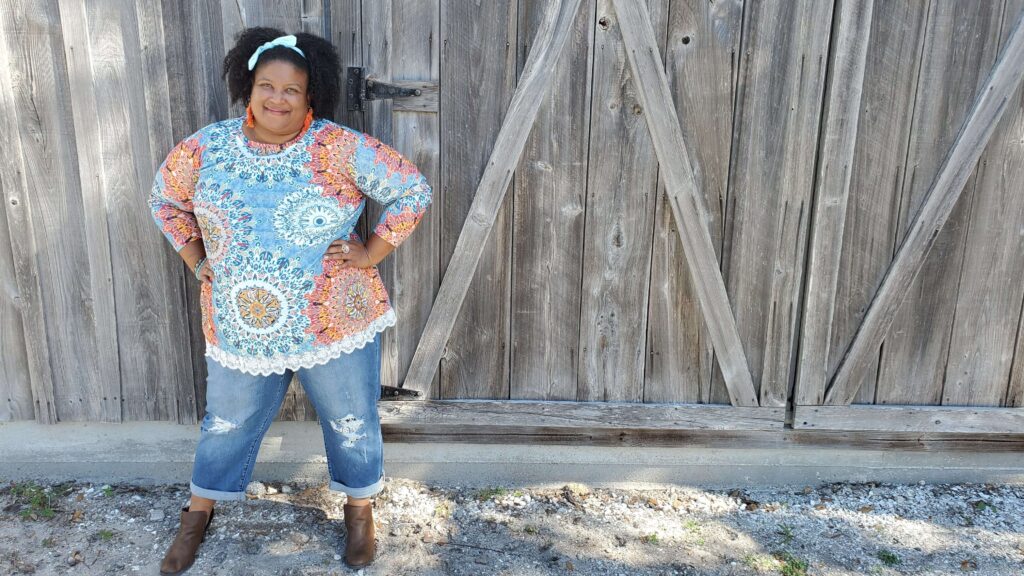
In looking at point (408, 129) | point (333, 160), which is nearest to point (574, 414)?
point (408, 129)

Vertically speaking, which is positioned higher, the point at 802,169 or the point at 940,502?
the point at 802,169

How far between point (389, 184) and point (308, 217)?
0.28m

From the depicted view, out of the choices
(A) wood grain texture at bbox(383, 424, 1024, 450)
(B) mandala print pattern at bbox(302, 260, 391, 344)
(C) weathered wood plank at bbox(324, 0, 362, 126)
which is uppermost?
(C) weathered wood plank at bbox(324, 0, 362, 126)

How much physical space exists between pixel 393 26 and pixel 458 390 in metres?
1.42

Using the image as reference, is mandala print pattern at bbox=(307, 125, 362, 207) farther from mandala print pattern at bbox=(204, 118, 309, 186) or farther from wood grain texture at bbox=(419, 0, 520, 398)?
wood grain texture at bbox=(419, 0, 520, 398)

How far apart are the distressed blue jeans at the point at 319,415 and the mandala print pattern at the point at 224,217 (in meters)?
0.44

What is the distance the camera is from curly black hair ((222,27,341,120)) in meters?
2.41

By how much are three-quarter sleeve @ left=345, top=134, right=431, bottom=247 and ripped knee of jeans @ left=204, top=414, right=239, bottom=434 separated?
0.83m

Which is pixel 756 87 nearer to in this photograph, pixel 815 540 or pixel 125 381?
pixel 815 540

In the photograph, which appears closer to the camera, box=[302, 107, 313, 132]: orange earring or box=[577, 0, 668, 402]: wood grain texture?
box=[302, 107, 313, 132]: orange earring

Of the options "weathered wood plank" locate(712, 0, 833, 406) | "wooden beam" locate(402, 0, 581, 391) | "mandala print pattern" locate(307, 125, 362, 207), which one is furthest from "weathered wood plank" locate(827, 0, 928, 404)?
"mandala print pattern" locate(307, 125, 362, 207)

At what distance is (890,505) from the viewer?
3.09 meters

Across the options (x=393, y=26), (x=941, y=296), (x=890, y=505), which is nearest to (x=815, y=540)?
(x=890, y=505)

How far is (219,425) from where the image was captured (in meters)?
2.58
